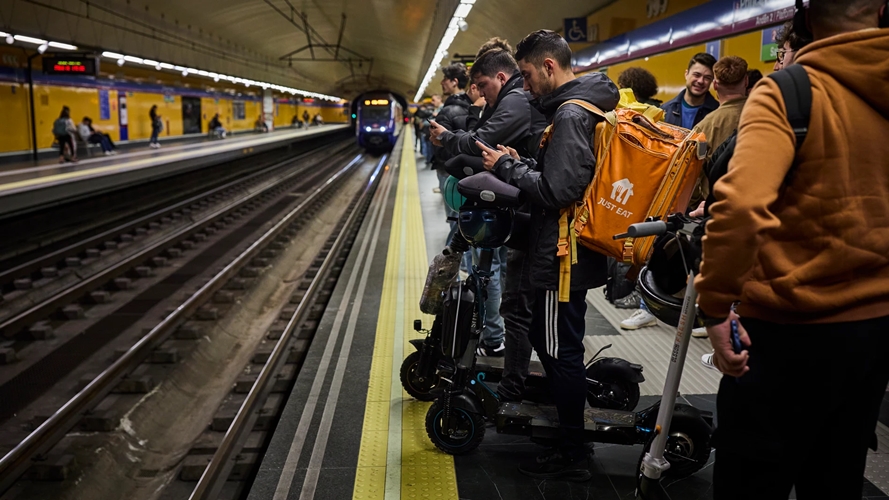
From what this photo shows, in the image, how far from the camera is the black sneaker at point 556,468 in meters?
3.20

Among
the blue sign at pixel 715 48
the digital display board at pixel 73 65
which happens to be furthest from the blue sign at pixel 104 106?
the blue sign at pixel 715 48

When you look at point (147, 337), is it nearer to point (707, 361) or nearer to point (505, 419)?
point (505, 419)

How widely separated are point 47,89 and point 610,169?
24563mm

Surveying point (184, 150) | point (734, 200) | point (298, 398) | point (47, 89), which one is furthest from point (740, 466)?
point (184, 150)

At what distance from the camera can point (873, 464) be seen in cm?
327

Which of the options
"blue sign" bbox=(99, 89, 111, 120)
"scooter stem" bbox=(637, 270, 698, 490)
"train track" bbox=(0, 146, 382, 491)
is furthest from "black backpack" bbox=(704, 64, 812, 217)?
"blue sign" bbox=(99, 89, 111, 120)

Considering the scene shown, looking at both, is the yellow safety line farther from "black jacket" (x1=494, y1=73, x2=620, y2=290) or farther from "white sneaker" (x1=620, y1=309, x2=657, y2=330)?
"white sneaker" (x1=620, y1=309, x2=657, y2=330)

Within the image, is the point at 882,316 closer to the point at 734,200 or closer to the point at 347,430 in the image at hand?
the point at 734,200

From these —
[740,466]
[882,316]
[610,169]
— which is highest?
[610,169]

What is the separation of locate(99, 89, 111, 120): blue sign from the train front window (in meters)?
10.9

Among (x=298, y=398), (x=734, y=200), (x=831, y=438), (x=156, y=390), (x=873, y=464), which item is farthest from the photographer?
(x=156, y=390)

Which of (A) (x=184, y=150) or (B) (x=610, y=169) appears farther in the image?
(A) (x=184, y=150)

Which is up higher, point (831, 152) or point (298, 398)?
point (831, 152)

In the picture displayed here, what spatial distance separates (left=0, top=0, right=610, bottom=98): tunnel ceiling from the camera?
56.4 feet
